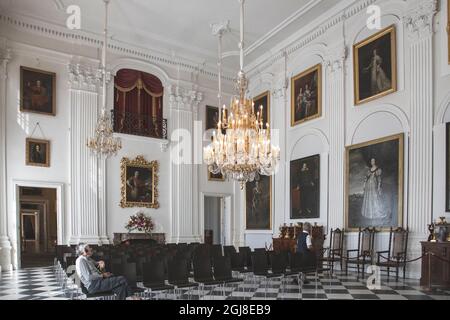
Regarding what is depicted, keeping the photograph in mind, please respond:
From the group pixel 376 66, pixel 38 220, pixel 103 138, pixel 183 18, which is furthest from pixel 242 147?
pixel 38 220

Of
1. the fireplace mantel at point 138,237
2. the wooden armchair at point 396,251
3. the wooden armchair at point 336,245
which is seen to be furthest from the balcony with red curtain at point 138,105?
the wooden armchair at point 396,251

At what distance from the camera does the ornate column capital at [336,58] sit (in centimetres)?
1192

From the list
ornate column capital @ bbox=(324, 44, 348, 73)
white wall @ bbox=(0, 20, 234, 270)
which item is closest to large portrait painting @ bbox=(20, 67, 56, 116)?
white wall @ bbox=(0, 20, 234, 270)

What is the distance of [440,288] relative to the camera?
25.8ft

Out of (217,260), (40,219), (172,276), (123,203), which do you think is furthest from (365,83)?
(40,219)

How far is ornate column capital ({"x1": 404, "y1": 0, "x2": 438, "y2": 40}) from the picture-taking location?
941 cm

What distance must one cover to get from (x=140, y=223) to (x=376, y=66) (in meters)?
9.04

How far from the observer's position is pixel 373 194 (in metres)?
10.6

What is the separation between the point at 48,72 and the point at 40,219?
849 cm

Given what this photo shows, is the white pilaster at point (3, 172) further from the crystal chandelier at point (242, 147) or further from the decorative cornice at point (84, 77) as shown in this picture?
the crystal chandelier at point (242, 147)

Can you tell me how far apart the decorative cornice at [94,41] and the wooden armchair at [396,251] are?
9.88 metres

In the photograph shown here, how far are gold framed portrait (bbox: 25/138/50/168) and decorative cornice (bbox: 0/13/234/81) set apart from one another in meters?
3.51

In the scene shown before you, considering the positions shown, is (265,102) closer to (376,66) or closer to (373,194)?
(376,66)
